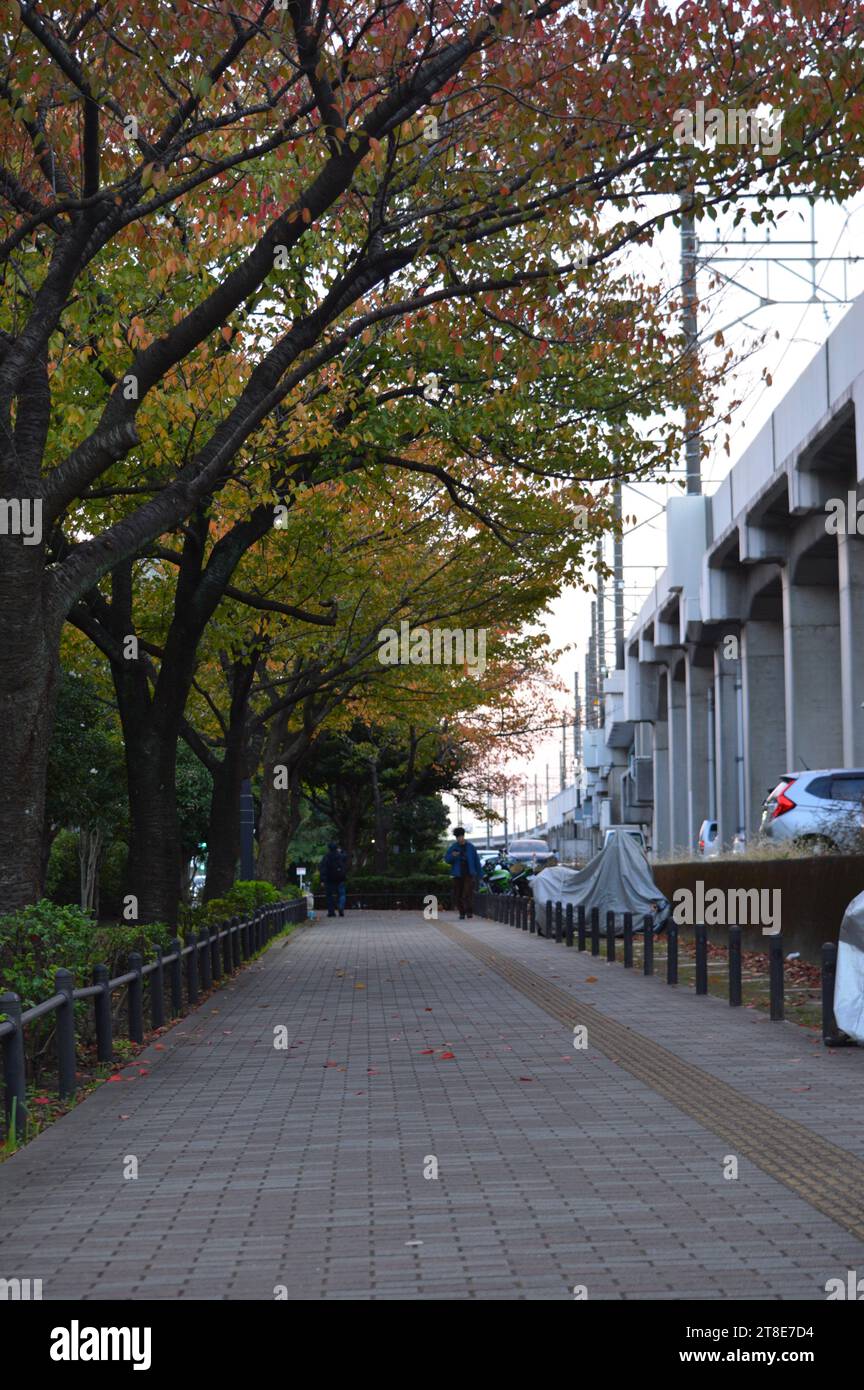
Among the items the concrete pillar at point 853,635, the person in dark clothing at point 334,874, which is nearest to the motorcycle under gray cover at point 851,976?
the concrete pillar at point 853,635

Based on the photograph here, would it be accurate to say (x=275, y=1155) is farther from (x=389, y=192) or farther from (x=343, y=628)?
(x=343, y=628)

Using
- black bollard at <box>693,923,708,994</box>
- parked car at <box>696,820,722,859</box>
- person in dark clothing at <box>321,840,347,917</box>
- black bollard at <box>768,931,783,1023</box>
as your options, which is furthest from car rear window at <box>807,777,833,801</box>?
person in dark clothing at <box>321,840,347,917</box>

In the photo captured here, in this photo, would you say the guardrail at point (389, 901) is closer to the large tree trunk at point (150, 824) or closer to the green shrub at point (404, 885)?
the green shrub at point (404, 885)

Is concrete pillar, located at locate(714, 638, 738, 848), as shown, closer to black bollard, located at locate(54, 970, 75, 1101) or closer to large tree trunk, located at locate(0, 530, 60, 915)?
large tree trunk, located at locate(0, 530, 60, 915)

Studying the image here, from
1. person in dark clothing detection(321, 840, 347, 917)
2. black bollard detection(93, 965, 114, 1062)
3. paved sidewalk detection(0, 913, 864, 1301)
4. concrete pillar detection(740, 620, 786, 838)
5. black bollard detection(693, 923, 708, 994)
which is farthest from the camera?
person in dark clothing detection(321, 840, 347, 917)

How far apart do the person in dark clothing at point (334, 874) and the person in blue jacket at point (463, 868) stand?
520 cm

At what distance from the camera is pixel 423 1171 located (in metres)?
8.12

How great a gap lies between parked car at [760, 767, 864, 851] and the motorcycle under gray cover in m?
10.7

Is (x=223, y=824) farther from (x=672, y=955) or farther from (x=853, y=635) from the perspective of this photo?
(x=853, y=635)

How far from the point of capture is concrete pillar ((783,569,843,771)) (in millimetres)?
31953

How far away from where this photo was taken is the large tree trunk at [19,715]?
11992mm

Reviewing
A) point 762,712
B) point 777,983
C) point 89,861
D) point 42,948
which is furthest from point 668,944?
point 89,861

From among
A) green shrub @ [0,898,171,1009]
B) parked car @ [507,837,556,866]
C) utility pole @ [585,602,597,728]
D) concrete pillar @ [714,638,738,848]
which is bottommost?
green shrub @ [0,898,171,1009]

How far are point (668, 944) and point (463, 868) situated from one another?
60.3ft
